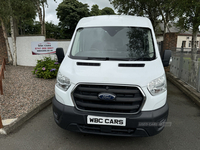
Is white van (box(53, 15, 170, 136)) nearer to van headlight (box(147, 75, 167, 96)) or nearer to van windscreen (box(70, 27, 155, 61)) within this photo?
van headlight (box(147, 75, 167, 96))

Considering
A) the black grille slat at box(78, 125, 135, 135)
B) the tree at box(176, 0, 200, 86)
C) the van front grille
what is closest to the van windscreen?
the van front grille

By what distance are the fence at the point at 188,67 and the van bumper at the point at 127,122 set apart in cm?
379

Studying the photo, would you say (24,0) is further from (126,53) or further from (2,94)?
(126,53)

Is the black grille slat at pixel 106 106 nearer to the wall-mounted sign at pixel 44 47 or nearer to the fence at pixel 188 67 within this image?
the fence at pixel 188 67

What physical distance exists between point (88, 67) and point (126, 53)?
0.87m

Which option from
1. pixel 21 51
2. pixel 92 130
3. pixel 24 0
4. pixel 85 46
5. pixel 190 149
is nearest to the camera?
pixel 92 130

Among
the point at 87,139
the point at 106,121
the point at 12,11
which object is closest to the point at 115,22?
the point at 106,121

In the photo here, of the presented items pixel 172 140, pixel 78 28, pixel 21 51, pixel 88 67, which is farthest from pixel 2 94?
pixel 21 51

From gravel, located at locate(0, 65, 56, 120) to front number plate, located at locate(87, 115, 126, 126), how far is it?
215 cm

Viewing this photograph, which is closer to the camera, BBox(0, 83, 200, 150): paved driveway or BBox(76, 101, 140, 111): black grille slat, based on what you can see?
BBox(76, 101, 140, 111): black grille slat

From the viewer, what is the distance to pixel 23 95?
5.22 metres

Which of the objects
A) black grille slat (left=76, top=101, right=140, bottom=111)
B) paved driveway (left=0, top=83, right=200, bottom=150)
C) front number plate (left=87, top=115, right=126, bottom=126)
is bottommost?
paved driveway (left=0, top=83, right=200, bottom=150)

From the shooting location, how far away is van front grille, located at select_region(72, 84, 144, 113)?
2547mm

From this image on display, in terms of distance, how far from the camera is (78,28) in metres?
3.87
